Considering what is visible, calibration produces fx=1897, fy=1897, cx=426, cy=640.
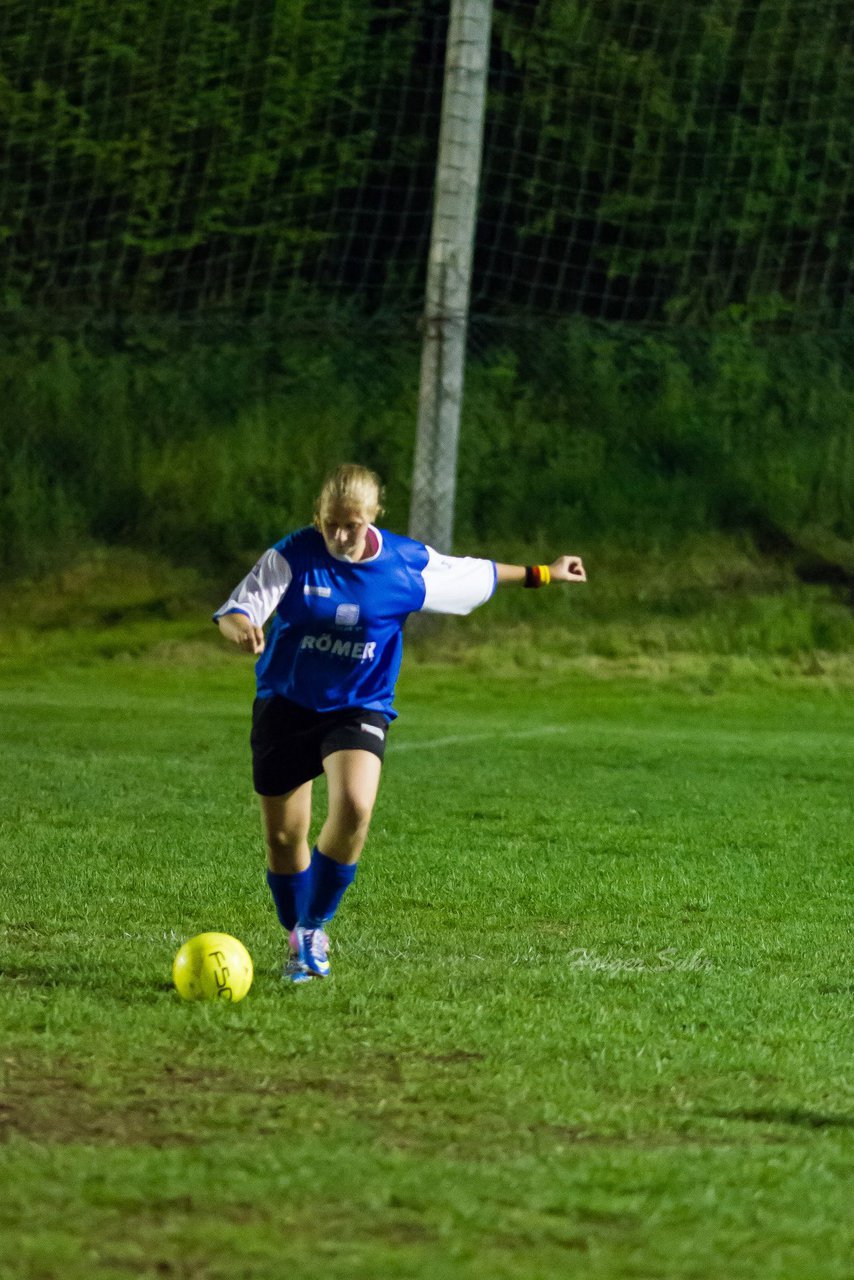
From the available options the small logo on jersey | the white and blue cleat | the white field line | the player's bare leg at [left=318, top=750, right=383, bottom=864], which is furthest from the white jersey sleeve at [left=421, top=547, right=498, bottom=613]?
the white field line

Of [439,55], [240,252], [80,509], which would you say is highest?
[439,55]

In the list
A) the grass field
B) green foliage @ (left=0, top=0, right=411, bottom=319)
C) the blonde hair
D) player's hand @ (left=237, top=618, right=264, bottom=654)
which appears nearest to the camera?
the grass field

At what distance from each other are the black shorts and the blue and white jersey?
35 mm

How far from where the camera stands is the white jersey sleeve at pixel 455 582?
567 cm

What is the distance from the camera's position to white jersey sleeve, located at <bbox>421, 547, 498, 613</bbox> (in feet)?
18.6

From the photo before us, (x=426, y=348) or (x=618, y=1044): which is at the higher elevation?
(x=618, y=1044)

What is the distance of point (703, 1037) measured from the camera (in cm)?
460

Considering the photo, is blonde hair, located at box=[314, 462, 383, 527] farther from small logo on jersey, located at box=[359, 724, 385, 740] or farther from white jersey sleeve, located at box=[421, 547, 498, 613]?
small logo on jersey, located at box=[359, 724, 385, 740]

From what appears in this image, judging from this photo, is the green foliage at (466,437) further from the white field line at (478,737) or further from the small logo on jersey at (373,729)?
the small logo on jersey at (373,729)

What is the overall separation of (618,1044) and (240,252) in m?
14.0

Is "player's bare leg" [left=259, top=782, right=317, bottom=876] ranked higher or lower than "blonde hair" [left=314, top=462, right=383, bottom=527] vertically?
lower

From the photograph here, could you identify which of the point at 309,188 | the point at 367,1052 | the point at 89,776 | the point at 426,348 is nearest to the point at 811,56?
the point at 309,188

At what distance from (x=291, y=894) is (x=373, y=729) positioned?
54 centimetres

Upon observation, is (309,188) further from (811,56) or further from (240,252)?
(811,56)
